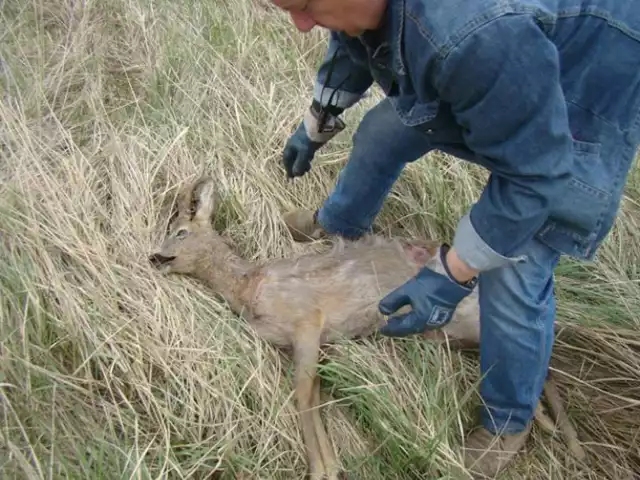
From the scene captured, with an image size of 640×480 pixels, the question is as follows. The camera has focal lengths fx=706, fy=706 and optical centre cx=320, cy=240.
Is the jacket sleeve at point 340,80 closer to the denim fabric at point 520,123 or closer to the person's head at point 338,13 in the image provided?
the denim fabric at point 520,123

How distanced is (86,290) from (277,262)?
31.9 inches

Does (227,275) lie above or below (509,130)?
below

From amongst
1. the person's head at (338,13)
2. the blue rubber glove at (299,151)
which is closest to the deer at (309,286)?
the blue rubber glove at (299,151)

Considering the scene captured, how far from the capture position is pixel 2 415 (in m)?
2.27

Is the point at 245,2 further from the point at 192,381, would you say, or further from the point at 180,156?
the point at 192,381

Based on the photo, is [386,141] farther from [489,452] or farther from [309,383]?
[489,452]

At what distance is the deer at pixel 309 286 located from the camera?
9.32 ft

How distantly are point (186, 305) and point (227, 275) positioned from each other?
245mm

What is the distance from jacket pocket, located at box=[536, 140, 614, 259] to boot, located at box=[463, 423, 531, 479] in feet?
2.78

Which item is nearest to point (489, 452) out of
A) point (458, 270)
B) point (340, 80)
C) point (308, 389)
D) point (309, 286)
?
point (308, 389)

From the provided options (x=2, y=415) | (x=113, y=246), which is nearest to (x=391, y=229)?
(x=113, y=246)

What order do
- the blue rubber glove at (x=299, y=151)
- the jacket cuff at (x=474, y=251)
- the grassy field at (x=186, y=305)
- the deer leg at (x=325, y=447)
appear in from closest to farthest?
the jacket cuff at (x=474, y=251)
the grassy field at (x=186, y=305)
the deer leg at (x=325, y=447)
the blue rubber glove at (x=299, y=151)

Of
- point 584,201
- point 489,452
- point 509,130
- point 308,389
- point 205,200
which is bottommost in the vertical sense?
point 489,452

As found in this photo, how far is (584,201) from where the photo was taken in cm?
211
